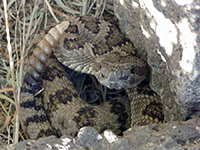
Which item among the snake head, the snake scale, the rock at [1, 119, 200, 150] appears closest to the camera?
the rock at [1, 119, 200, 150]

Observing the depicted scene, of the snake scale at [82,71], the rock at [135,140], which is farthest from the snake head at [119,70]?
the rock at [135,140]

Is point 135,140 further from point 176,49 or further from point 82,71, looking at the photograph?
point 82,71

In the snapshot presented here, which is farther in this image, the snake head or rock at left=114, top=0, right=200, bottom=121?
the snake head

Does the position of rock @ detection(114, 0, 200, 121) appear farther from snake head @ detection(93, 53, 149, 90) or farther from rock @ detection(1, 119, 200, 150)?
snake head @ detection(93, 53, 149, 90)

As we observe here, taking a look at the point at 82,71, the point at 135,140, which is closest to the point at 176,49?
the point at 135,140

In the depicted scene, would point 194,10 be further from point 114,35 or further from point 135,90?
point 114,35

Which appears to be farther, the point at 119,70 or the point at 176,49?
the point at 119,70

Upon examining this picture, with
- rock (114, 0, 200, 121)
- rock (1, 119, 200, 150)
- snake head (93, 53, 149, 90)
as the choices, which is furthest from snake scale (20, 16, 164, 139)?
rock (1, 119, 200, 150)
